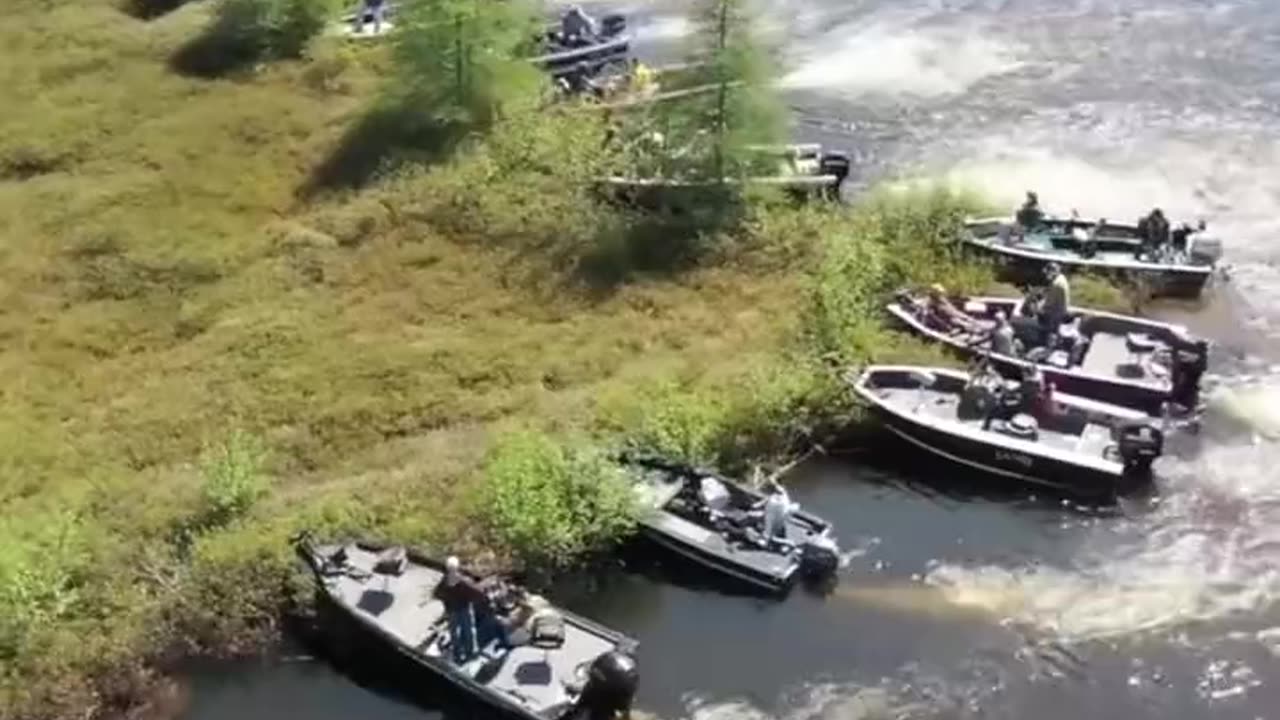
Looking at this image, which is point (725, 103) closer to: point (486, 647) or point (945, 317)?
point (945, 317)

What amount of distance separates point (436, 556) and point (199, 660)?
17.0 feet

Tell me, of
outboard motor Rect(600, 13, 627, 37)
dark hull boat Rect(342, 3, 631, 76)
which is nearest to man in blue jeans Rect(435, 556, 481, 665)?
dark hull boat Rect(342, 3, 631, 76)

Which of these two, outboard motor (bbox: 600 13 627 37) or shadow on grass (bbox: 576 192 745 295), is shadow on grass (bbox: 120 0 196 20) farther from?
shadow on grass (bbox: 576 192 745 295)

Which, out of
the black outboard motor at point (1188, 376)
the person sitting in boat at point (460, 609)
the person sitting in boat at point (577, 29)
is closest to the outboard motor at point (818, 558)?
the person sitting in boat at point (460, 609)

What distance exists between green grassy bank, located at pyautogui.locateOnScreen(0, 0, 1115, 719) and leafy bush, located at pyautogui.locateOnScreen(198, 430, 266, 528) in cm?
7

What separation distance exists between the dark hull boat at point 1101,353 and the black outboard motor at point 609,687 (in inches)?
569

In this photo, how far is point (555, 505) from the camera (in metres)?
37.2

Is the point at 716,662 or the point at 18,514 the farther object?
the point at 18,514

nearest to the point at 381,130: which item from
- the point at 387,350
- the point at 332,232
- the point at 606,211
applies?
the point at 332,232

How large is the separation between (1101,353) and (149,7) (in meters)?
43.7

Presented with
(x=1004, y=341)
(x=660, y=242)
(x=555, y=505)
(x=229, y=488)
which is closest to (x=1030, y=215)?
(x=1004, y=341)

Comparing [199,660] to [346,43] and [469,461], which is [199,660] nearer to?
[469,461]

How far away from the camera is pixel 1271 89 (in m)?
59.9

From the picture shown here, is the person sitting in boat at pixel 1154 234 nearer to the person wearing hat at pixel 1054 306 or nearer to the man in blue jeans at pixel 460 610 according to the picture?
the person wearing hat at pixel 1054 306
